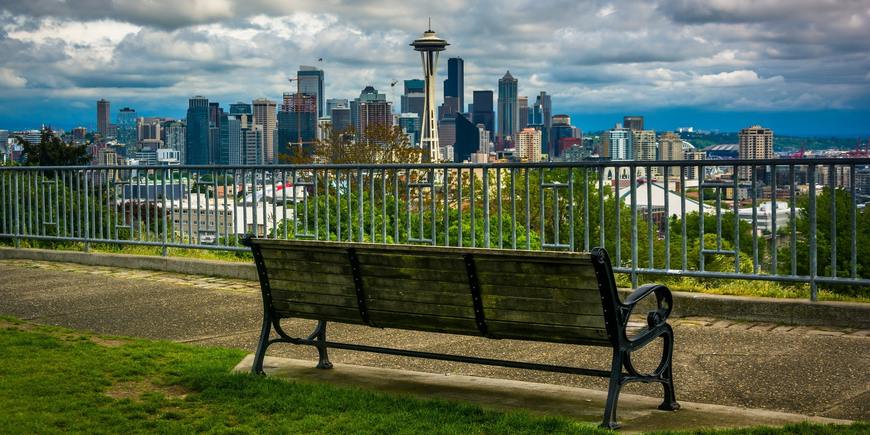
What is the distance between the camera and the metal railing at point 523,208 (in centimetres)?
1010

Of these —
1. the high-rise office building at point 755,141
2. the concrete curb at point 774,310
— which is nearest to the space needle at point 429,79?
the high-rise office building at point 755,141

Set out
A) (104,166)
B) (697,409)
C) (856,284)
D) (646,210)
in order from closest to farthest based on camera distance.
A: (697,409)
(856,284)
(646,210)
(104,166)

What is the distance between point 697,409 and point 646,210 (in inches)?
191

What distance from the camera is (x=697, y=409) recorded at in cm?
632

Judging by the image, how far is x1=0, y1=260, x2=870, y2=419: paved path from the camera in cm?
707

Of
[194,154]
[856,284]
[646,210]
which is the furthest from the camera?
[194,154]

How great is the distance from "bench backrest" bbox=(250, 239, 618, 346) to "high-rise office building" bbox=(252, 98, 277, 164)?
100 metres

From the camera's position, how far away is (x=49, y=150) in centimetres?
4456

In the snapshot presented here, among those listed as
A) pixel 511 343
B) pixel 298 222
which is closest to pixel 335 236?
pixel 298 222

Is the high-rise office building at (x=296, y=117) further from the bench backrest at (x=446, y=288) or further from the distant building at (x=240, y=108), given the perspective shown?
the bench backrest at (x=446, y=288)

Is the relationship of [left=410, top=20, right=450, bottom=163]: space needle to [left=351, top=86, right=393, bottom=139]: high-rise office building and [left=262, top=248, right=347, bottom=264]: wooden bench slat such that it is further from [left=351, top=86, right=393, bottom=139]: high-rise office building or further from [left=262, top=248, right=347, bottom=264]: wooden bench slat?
[left=262, top=248, right=347, bottom=264]: wooden bench slat

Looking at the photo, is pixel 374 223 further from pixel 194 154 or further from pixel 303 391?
pixel 194 154

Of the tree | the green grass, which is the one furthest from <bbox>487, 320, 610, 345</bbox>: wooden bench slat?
the tree

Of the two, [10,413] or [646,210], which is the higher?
[646,210]
